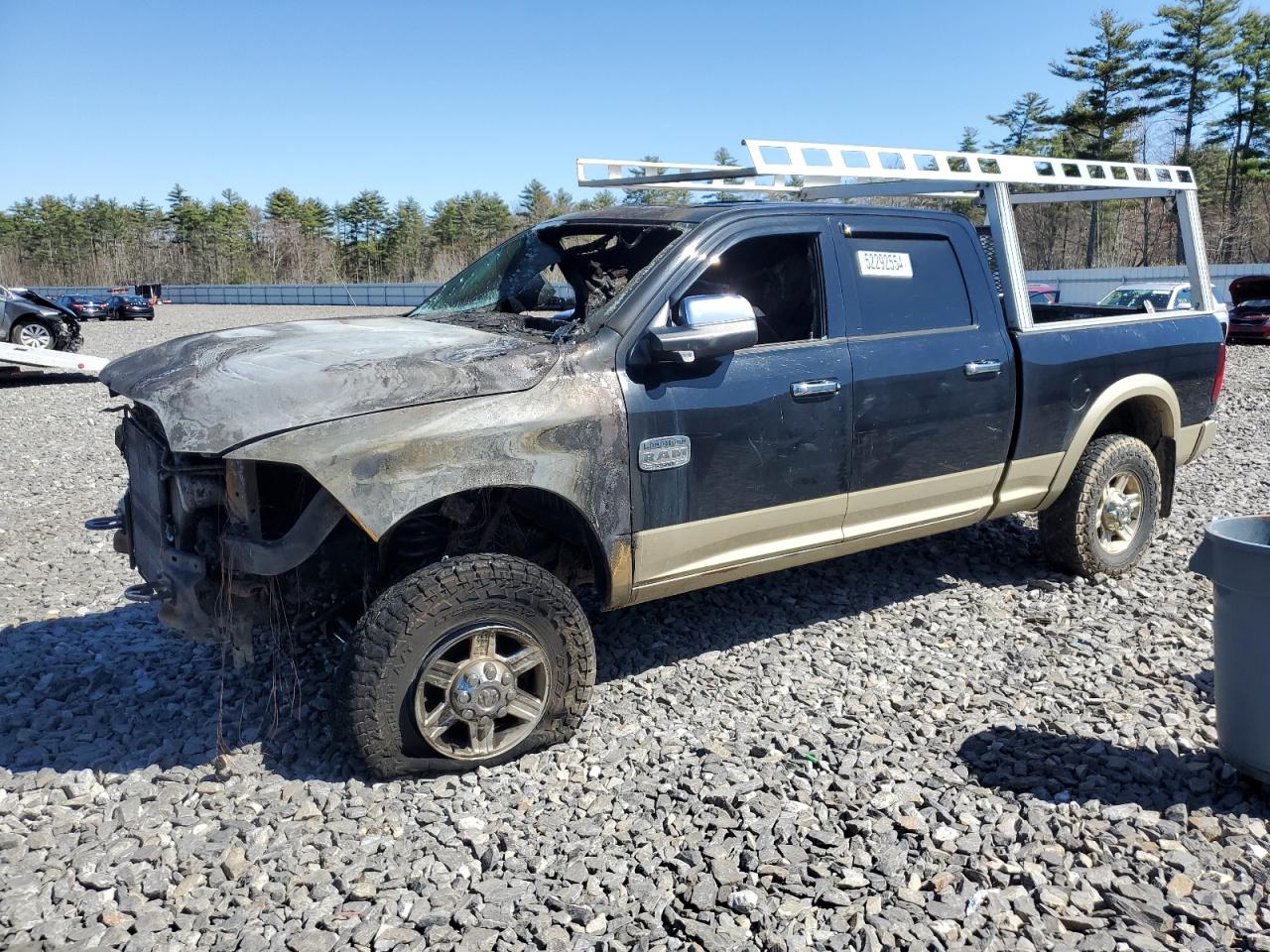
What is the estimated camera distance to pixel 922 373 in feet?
15.1

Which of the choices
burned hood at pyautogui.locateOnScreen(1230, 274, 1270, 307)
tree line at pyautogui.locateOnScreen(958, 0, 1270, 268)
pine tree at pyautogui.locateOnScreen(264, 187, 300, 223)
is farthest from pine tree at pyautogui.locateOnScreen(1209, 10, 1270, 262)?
pine tree at pyautogui.locateOnScreen(264, 187, 300, 223)

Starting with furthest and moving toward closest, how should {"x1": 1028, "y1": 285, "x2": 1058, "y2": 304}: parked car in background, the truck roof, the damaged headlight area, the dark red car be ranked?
the dark red car < {"x1": 1028, "y1": 285, "x2": 1058, "y2": 304}: parked car in background < the truck roof < the damaged headlight area

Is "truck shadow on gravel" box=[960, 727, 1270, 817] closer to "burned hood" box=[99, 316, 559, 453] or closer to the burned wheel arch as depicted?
the burned wheel arch

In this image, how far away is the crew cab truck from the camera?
340cm

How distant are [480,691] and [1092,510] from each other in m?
3.78

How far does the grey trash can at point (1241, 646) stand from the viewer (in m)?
3.26

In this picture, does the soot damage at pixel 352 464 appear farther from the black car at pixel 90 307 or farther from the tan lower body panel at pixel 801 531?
the black car at pixel 90 307

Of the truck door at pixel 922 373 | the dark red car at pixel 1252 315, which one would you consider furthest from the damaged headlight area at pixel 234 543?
the dark red car at pixel 1252 315

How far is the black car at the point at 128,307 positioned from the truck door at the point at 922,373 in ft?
123

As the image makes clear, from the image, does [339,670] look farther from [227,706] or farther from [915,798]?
[915,798]

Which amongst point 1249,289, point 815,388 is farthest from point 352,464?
point 1249,289

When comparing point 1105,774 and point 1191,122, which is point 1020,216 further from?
point 1105,774

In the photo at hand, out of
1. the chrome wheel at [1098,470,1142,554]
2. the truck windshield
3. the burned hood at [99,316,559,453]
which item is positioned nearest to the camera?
the burned hood at [99,316,559,453]

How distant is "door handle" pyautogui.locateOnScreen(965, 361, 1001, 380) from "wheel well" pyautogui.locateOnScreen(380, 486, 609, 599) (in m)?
2.08
